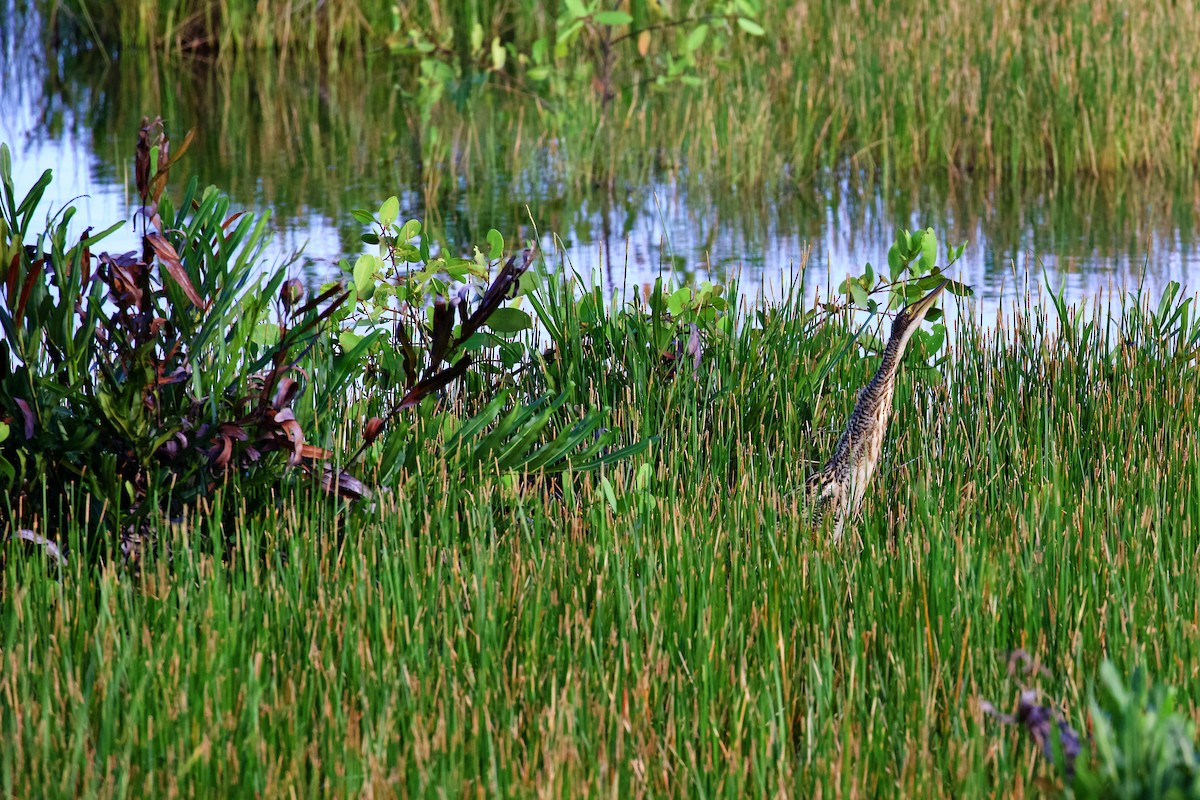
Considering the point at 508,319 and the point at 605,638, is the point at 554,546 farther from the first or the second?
the point at 508,319

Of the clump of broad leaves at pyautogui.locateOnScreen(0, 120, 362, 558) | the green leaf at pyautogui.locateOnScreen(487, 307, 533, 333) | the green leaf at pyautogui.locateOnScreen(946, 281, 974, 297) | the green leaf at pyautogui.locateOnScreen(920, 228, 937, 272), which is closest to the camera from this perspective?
the clump of broad leaves at pyautogui.locateOnScreen(0, 120, 362, 558)

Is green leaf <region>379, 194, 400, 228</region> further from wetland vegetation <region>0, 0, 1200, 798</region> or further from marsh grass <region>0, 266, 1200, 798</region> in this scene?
marsh grass <region>0, 266, 1200, 798</region>

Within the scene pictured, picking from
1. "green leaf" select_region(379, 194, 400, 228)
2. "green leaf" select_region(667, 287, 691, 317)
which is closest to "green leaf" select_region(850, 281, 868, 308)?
"green leaf" select_region(667, 287, 691, 317)

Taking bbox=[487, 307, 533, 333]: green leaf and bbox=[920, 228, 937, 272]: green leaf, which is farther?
bbox=[920, 228, 937, 272]: green leaf

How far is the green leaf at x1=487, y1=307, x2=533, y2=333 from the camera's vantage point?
3590mm

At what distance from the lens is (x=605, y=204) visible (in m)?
8.46

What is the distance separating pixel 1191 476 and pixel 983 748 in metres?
1.45

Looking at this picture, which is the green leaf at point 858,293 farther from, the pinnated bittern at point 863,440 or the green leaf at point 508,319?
the green leaf at point 508,319

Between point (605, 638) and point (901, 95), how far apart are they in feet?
22.8

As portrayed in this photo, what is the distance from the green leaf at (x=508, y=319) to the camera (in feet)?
11.8

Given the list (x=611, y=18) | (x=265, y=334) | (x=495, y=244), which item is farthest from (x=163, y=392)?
(x=611, y=18)

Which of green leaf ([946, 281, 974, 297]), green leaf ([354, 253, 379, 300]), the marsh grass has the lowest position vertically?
the marsh grass

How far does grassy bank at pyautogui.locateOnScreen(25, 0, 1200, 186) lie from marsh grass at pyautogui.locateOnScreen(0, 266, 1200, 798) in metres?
5.57

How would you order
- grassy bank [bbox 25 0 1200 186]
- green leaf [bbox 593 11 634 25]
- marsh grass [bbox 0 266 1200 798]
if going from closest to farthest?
marsh grass [bbox 0 266 1200 798] → green leaf [bbox 593 11 634 25] → grassy bank [bbox 25 0 1200 186]
